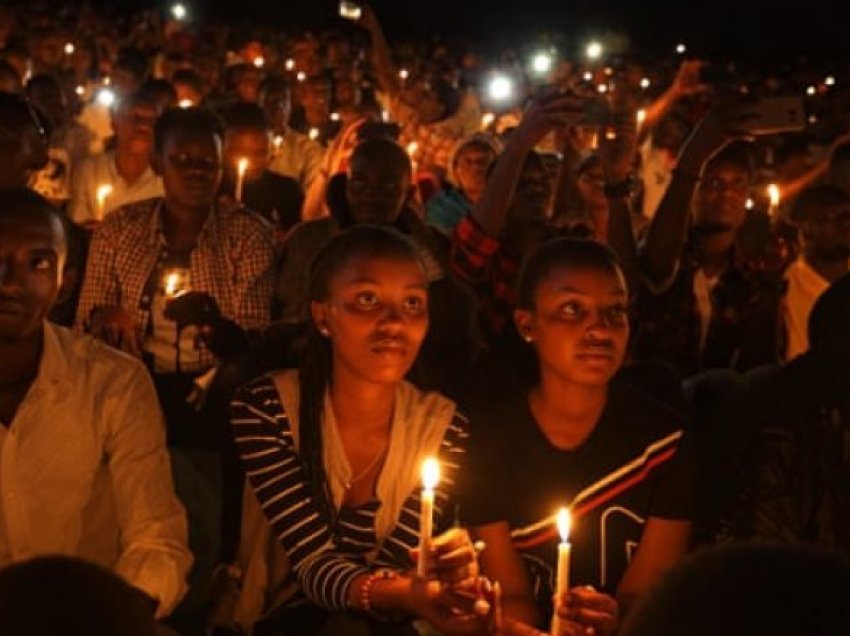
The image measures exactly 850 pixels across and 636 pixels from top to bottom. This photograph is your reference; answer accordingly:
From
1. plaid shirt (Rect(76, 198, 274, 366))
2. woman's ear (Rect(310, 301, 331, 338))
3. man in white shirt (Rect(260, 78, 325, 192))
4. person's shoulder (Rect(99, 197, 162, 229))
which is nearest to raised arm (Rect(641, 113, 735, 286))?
plaid shirt (Rect(76, 198, 274, 366))

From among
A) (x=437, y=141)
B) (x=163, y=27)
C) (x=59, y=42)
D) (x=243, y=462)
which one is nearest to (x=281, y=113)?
(x=437, y=141)

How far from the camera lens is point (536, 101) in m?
5.10

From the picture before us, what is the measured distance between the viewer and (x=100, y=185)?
7.12 metres

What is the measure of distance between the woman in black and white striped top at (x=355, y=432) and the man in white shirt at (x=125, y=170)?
11.7 ft

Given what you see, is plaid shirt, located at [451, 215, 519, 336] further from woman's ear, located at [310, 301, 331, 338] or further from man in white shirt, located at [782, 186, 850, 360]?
woman's ear, located at [310, 301, 331, 338]

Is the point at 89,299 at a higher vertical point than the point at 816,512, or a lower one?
higher

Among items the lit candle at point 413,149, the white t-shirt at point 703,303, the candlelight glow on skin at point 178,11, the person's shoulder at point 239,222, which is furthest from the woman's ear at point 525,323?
the candlelight glow on skin at point 178,11

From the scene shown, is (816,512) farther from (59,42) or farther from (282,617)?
(59,42)

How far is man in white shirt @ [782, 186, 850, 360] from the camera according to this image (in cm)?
490

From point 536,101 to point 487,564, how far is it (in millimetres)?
2244

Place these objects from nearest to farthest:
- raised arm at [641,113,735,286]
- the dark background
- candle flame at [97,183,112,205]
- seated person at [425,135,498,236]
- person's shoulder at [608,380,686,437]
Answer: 1. person's shoulder at [608,380,686,437]
2. raised arm at [641,113,735,286]
3. candle flame at [97,183,112,205]
4. seated person at [425,135,498,236]
5. the dark background

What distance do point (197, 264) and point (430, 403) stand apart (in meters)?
1.60

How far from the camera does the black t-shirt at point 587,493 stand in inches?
135

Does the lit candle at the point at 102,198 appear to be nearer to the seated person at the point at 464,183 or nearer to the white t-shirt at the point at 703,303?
the seated person at the point at 464,183
